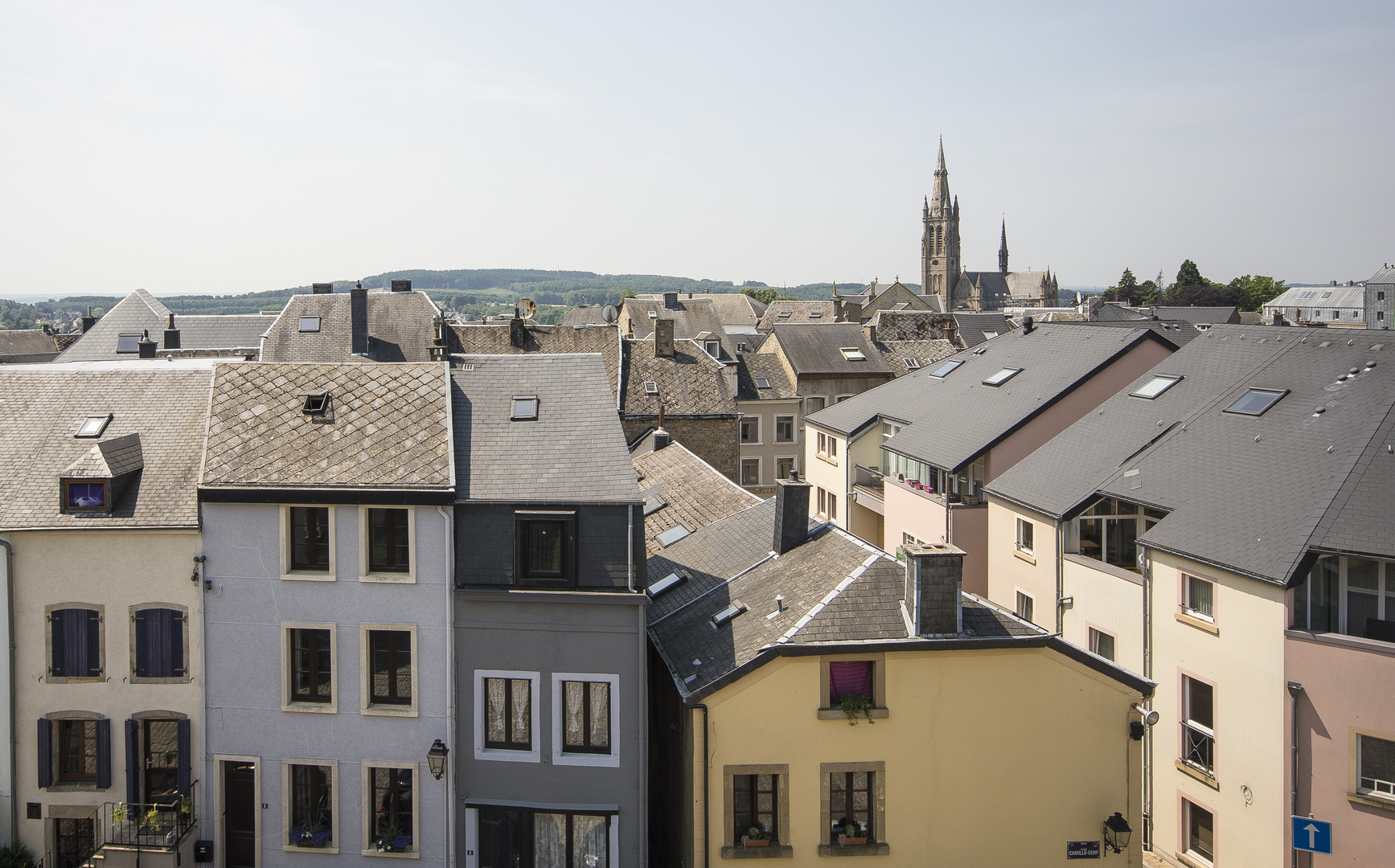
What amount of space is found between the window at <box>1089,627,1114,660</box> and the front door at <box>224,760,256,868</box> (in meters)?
18.7

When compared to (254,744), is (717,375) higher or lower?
higher

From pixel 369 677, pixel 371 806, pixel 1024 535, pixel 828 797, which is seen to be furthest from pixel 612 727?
pixel 1024 535

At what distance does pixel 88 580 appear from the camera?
61.0 feet

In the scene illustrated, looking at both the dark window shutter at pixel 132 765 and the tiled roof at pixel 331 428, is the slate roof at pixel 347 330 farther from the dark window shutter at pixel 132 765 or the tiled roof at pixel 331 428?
the dark window shutter at pixel 132 765

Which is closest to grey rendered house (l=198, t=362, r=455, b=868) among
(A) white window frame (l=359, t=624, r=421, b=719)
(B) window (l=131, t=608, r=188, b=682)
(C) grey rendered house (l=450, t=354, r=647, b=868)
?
(A) white window frame (l=359, t=624, r=421, b=719)

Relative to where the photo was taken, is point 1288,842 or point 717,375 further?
point 717,375

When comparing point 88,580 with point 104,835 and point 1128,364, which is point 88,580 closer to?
point 104,835

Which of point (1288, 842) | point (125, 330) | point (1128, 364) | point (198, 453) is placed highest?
point (125, 330)

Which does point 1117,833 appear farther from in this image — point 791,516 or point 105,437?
point 105,437

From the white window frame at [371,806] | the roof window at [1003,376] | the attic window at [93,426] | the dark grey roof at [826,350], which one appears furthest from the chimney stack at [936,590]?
the dark grey roof at [826,350]

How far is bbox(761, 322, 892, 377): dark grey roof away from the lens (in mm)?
59438

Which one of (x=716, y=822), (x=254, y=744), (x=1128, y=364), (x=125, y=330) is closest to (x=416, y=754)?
(x=254, y=744)

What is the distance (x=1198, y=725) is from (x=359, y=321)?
40.0 metres

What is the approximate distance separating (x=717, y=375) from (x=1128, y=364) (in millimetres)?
22656
